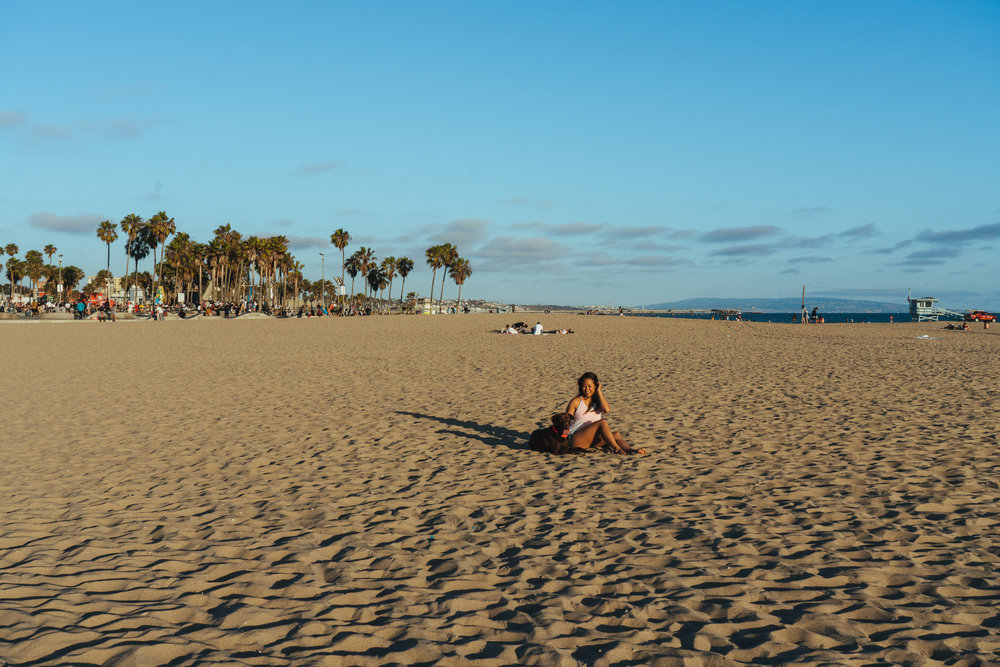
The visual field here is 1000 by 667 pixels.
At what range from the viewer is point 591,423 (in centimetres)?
874

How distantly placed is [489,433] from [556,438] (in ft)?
5.70

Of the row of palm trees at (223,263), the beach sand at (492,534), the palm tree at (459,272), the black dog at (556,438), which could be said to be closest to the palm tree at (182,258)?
the row of palm trees at (223,263)

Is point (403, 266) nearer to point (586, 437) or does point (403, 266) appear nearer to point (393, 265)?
point (393, 265)

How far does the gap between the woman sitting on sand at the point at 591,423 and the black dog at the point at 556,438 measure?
135 mm

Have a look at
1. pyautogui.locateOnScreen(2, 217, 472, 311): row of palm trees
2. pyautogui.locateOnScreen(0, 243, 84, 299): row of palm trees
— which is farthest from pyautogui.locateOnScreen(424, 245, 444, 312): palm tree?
pyautogui.locateOnScreen(0, 243, 84, 299): row of palm trees

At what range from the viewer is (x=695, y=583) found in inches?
181

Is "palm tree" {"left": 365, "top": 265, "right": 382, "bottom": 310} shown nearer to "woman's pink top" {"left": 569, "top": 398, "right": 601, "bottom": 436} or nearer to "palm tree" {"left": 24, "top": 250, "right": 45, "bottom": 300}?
"palm tree" {"left": 24, "top": 250, "right": 45, "bottom": 300}

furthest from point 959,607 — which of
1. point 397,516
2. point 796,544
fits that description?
point 397,516

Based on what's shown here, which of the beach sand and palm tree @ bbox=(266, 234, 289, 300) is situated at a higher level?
palm tree @ bbox=(266, 234, 289, 300)

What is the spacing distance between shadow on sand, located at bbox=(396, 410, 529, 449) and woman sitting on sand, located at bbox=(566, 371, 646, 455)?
888 mm

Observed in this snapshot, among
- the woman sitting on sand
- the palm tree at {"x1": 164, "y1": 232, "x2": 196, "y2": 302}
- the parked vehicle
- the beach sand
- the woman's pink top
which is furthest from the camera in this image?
the palm tree at {"x1": 164, "y1": 232, "x2": 196, "y2": 302}

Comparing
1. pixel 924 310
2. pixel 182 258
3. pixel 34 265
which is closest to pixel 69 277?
pixel 34 265

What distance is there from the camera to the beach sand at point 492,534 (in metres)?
A: 3.85

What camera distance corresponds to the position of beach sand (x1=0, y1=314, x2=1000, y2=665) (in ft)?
12.6
